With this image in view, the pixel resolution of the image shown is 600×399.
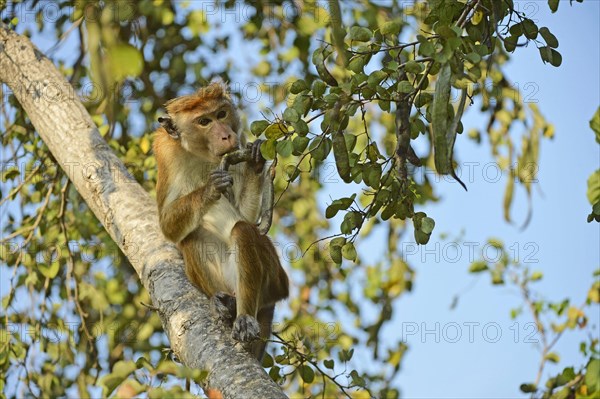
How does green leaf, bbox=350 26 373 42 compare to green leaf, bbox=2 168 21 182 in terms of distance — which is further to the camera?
green leaf, bbox=2 168 21 182

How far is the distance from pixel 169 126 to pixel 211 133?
15.9 inches

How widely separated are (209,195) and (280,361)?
1517 mm

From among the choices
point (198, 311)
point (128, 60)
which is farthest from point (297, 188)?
point (128, 60)

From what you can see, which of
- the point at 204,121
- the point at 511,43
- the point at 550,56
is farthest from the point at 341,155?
the point at 204,121

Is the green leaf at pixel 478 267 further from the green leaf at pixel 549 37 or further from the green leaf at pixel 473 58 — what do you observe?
the green leaf at pixel 473 58

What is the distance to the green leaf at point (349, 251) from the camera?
386 cm

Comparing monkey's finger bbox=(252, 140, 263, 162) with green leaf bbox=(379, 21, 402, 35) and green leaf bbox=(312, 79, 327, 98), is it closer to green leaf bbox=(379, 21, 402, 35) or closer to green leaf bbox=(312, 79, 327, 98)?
green leaf bbox=(312, 79, 327, 98)

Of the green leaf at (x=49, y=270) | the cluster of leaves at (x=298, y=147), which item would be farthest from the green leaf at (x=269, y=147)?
the green leaf at (x=49, y=270)

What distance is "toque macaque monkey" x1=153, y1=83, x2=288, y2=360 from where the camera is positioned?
17.2ft

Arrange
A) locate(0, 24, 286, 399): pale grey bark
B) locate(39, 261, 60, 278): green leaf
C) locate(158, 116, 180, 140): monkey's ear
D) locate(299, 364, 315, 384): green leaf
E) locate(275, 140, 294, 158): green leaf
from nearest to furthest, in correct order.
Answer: locate(275, 140, 294, 158): green leaf < locate(0, 24, 286, 399): pale grey bark < locate(299, 364, 315, 384): green leaf < locate(158, 116, 180, 140): monkey's ear < locate(39, 261, 60, 278): green leaf

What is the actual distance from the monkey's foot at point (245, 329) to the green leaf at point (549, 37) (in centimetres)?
213

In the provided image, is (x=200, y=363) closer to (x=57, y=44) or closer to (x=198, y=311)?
(x=198, y=311)

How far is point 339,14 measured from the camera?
2463mm

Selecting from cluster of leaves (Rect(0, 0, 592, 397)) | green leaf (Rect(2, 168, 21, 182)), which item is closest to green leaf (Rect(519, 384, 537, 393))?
cluster of leaves (Rect(0, 0, 592, 397))
